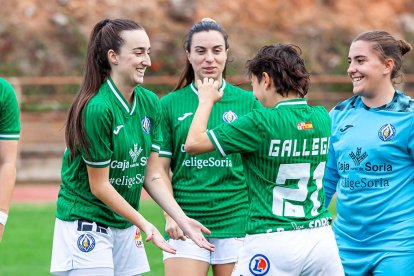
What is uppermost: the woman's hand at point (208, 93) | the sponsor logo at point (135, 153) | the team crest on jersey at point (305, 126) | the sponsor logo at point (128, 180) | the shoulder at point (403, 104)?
the shoulder at point (403, 104)

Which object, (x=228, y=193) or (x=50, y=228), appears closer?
(x=228, y=193)

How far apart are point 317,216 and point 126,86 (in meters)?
1.30

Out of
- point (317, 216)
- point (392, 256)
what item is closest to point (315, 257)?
point (317, 216)

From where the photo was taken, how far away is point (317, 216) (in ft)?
17.9

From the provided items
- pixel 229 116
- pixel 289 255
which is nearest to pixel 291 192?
pixel 289 255

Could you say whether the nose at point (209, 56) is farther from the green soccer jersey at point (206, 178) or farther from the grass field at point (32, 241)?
the grass field at point (32, 241)

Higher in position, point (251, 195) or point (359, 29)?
point (359, 29)

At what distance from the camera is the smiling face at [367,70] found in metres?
6.13

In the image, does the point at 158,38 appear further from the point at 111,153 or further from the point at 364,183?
the point at 111,153

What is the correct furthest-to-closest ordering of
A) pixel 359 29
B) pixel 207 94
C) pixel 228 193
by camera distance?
pixel 359 29, pixel 228 193, pixel 207 94

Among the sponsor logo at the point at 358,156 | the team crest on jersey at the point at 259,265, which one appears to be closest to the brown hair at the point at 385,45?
the sponsor logo at the point at 358,156

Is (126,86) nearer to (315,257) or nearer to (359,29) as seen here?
(315,257)

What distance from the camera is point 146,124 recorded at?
5914 millimetres

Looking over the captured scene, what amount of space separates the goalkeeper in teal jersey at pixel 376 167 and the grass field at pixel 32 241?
15.7 feet
